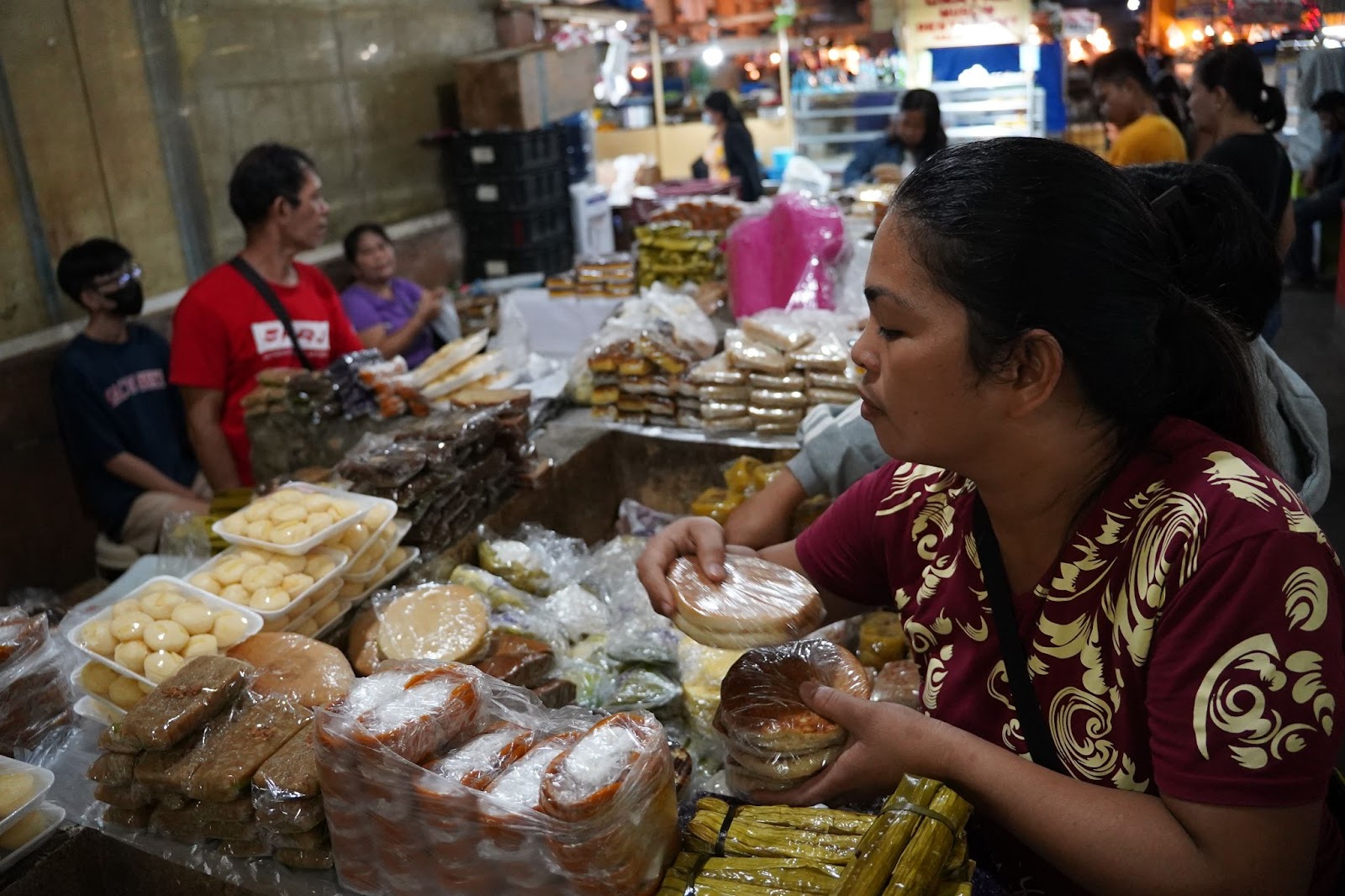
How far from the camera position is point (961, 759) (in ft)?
4.27

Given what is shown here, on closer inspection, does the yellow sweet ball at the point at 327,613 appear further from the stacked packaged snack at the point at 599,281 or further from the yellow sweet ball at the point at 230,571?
the stacked packaged snack at the point at 599,281

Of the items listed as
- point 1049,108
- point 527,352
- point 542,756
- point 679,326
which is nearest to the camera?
point 542,756

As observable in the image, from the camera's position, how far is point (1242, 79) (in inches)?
182

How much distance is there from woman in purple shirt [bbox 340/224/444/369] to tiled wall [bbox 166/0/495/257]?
90 cm

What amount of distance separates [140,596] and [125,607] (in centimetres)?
7

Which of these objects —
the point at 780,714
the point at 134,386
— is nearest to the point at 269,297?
the point at 134,386

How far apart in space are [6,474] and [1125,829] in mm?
4608

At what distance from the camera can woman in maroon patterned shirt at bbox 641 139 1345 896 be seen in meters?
1.07

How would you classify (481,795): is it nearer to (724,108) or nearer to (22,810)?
(22,810)

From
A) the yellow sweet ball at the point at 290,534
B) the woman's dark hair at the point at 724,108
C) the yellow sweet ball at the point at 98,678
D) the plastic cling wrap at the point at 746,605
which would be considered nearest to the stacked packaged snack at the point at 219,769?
the yellow sweet ball at the point at 98,678

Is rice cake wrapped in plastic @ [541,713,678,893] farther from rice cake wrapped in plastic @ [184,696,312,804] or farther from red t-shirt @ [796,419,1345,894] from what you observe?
rice cake wrapped in plastic @ [184,696,312,804]

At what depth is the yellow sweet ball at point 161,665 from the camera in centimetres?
188

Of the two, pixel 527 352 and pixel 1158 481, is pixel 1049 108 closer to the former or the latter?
pixel 527 352

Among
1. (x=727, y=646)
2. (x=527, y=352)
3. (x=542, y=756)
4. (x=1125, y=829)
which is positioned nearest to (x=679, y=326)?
(x=527, y=352)
